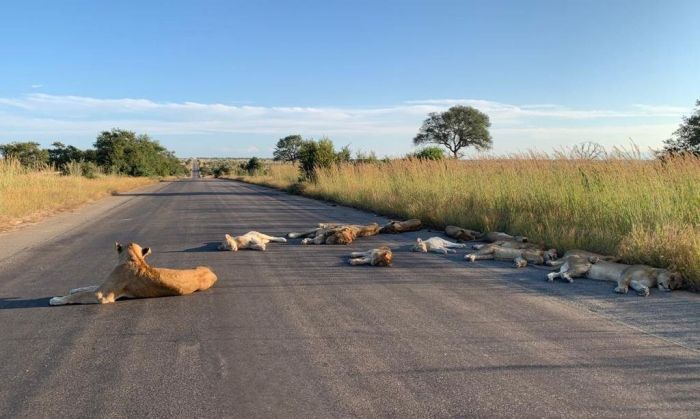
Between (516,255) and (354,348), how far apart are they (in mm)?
4705

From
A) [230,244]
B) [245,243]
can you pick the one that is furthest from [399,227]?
[230,244]

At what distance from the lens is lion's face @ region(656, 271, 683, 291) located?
6363mm

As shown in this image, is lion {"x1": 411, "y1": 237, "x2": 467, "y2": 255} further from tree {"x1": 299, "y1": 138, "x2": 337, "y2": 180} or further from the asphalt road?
tree {"x1": 299, "y1": 138, "x2": 337, "y2": 180}

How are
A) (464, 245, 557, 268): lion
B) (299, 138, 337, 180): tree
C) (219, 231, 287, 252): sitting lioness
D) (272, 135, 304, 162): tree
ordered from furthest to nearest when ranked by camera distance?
(272, 135, 304, 162): tree → (299, 138, 337, 180): tree → (219, 231, 287, 252): sitting lioness → (464, 245, 557, 268): lion

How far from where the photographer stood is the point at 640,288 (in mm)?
6238

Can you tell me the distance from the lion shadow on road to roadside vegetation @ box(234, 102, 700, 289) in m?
7.50

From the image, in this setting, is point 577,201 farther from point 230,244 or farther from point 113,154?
point 113,154

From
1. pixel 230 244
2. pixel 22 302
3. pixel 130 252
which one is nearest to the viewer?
pixel 130 252

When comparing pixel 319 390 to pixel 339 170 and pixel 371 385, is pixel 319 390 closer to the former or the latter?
pixel 371 385

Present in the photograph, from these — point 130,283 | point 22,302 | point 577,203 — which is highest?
point 577,203

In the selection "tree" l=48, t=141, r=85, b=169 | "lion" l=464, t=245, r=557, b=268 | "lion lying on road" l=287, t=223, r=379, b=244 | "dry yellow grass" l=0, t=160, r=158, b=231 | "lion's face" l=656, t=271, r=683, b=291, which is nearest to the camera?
"lion's face" l=656, t=271, r=683, b=291

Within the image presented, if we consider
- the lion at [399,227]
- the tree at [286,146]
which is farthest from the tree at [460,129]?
the tree at [286,146]

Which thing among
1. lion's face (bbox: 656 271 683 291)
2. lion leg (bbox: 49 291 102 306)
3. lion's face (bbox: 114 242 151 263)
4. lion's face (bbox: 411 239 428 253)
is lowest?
lion leg (bbox: 49 291 102 306)

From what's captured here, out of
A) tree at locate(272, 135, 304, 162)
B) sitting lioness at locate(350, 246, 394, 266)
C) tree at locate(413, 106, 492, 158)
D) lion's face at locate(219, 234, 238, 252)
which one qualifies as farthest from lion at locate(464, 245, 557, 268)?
tree at locate(272, 135, 304, 162)
